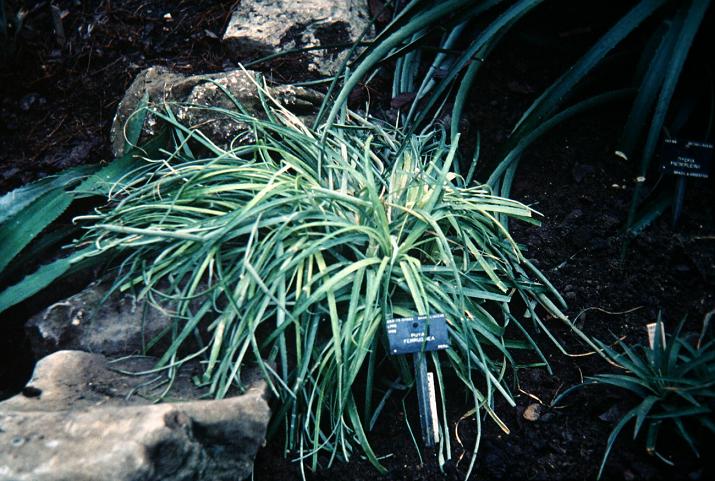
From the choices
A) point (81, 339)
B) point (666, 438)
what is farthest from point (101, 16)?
point (666, 438)

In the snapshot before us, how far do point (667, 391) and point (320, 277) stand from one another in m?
0.86

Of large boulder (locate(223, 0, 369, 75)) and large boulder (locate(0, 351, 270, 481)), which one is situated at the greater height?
large boulder (locate(223, 0, 369, 75))

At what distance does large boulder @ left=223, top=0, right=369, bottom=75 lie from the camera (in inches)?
95.9

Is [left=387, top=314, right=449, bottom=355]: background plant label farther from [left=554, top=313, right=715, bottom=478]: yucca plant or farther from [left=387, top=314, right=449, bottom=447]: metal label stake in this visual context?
[left=554, top=313, right=715, bottom=478]: yucca plant


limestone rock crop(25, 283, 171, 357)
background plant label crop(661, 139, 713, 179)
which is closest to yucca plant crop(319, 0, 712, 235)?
background plant label crop(661, 139, 713, 179)

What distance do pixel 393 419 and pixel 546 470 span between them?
40cm

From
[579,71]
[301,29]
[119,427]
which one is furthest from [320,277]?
[301,29]

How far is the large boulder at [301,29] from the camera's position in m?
2.44

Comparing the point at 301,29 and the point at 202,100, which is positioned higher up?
the point at 301,29

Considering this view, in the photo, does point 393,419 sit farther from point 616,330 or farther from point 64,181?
point 64,181

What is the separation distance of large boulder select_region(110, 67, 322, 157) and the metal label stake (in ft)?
3.16

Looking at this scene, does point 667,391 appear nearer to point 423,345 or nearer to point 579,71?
point 423,345

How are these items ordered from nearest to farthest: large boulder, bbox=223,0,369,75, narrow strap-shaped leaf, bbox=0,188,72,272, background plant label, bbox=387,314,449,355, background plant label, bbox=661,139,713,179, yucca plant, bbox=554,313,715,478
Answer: yucca plant, bbox=554,313,715,478, background plant label, bbox=387,314,449,355, narrow strap-shaped leaf, bbox=0,188,72,272, background plant label, bbox=661,139,713,179, large boulder, bbox=223,0,369,75

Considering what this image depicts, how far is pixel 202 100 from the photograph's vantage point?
6.75 feet
